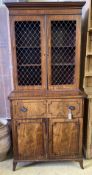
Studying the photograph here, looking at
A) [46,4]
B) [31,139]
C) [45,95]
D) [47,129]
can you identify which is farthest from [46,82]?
[46,4]

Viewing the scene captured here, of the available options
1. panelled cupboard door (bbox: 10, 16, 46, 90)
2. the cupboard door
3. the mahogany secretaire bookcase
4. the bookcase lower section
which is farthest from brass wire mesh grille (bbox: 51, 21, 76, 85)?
the cupboard door

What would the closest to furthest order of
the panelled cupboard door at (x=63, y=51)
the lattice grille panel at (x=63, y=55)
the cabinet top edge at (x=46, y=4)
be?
the cabinet top edge at (x=46, y=4) → the panelled cupboard door at (x=63, y=51) → the lattice grille panel at (x=63, y=55)

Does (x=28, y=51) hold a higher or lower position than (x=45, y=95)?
higher

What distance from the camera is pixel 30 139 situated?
204 cm

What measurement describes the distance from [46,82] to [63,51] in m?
0.39

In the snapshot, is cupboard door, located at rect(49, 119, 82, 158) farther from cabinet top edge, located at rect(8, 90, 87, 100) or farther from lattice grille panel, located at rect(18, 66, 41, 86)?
lattice grille panel, located at rect(18, 66, 41, 86)

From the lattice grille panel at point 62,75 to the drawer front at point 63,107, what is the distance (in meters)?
0.22

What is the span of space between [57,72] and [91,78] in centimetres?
52

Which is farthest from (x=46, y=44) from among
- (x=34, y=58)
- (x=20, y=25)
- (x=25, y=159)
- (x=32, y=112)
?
(x=25, y=159)

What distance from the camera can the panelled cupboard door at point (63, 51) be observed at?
1.85 metres

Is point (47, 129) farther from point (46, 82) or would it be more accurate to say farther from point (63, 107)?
point (46, 82)

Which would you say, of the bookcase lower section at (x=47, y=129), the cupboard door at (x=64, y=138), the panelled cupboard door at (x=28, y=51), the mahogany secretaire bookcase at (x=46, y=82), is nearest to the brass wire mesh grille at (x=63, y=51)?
the mahogany secretaire bookcase at (x=46, y=82)

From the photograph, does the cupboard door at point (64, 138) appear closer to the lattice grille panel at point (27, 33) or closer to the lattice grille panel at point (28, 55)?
the lattice grille panel at point (28, 55)

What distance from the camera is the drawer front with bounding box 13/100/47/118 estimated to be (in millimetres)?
1930
